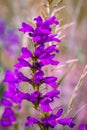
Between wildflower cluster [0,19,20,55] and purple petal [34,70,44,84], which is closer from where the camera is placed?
purple petal [34,70,44,84]

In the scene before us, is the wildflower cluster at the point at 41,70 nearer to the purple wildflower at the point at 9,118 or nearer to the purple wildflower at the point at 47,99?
the purple wildflower at the point at 47,99

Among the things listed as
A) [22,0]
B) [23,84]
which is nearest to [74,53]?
[22,0]

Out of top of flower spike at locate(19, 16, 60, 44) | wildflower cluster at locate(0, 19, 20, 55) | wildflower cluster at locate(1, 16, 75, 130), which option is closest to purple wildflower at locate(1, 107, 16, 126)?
wildflower cluster at locate(1, 16, 75, 130)

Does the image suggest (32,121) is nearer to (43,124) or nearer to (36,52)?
(43,124)

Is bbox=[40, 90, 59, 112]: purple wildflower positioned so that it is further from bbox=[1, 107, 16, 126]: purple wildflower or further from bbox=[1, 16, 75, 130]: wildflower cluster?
bbox=[1, 107, 16, 126]: purple wildflower

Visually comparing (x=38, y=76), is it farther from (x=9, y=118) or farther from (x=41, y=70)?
(x=9, y=118)

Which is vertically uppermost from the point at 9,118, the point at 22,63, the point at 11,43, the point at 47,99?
the point at 22,63

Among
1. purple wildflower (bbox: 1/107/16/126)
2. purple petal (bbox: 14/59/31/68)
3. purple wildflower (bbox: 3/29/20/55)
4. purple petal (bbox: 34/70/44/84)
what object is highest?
purple petal (bbox: 14/59/31/68)

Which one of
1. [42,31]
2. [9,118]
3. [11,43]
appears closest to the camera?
[42,31]

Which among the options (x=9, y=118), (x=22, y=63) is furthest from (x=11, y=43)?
(x=22, y=63)
